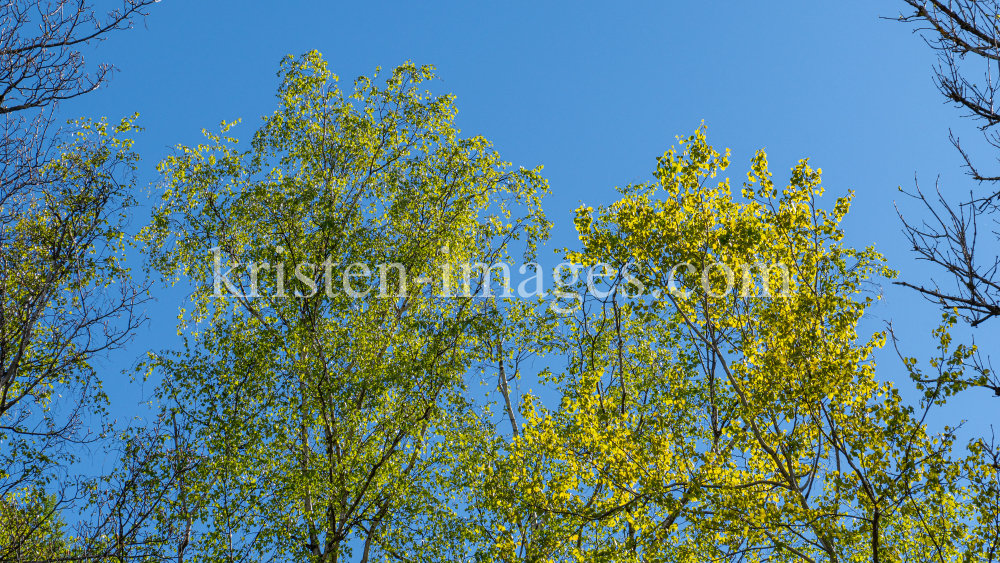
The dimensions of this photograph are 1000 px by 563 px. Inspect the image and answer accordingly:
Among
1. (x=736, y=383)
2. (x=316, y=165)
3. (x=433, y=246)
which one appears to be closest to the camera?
(x=736, y=383)

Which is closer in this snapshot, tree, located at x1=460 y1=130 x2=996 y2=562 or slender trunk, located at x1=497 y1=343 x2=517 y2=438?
→ tree, located at x1=460 y1=130 x2=996 y2=562

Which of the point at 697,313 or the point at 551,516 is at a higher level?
the point at 697,313

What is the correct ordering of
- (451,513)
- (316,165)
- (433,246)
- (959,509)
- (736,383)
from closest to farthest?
(959,509) < (736,383) < (451,513) < (433,246) < (316,165)

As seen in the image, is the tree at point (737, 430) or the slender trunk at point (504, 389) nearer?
the tree at point (737, 430)

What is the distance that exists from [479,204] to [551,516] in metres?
8.24

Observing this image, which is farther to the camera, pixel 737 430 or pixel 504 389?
pixel 504 389

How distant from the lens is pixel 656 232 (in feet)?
37.7

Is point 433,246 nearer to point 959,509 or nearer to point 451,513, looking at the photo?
point 451,513

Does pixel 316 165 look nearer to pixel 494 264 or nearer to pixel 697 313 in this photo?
pixel 494 264

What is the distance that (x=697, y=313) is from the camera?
451 inches

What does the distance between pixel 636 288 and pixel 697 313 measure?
108cm

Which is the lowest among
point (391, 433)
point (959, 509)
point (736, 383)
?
point (959, 509)

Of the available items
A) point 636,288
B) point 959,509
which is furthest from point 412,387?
point 959,509

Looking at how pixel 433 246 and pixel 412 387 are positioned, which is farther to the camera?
pixel 433 246
